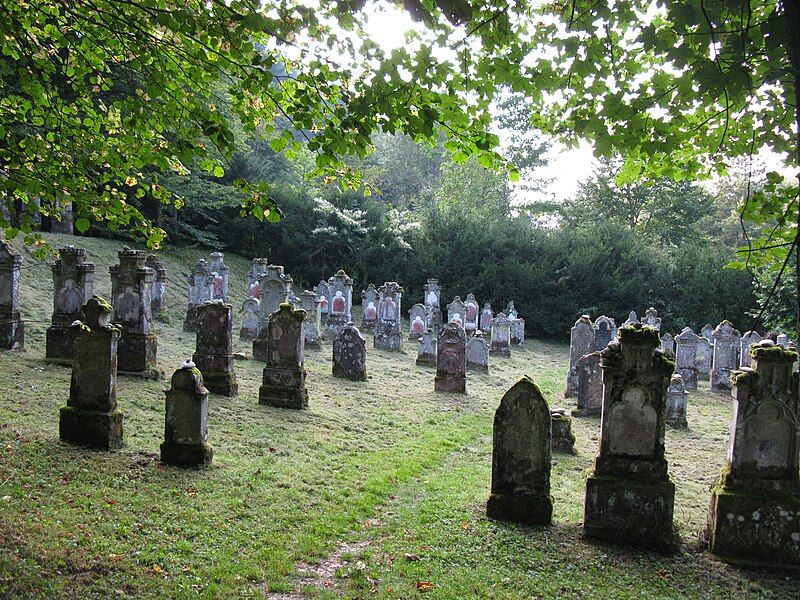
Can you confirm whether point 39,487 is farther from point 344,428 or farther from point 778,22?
point 778,22

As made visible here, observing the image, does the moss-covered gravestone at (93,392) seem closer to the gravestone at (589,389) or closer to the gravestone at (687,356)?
the gravestone at (589,389)

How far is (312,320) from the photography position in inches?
691

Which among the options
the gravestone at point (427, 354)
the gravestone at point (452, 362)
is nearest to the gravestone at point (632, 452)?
the gravestone at point (452, 362)

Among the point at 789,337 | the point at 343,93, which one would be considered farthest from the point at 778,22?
the point at 789,337

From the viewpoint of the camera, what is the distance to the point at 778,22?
10.7 ft

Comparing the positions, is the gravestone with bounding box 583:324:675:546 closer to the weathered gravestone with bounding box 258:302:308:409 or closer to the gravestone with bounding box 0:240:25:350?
the weathered gravestone with bounding box 258:302:308:409

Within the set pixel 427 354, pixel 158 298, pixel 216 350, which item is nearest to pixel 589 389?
pixel 427 354

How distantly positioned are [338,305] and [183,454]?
14.7 m

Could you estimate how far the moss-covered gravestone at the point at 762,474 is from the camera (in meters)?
5.59

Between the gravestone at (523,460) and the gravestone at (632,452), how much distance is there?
46 cm

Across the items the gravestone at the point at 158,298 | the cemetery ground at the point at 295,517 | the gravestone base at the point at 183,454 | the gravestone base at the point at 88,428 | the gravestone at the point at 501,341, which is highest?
the gravestone at the point at 158,298

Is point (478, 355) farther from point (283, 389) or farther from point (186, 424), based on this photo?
point (186, 424)

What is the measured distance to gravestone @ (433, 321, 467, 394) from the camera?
13.9 m

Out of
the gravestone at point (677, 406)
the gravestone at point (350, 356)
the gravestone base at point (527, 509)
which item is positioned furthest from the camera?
the gravestone at point (350, 356)
